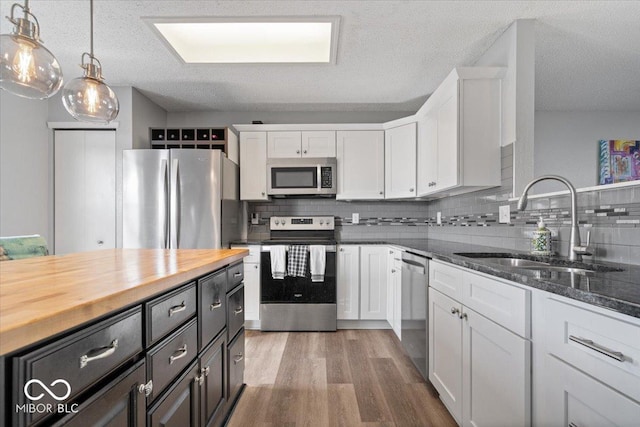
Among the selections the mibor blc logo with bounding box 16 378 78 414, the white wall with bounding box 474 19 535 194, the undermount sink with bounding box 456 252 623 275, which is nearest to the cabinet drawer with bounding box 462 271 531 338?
the undermount sink with bounding box 456 252 623 275

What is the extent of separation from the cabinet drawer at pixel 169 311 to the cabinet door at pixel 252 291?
207 cm

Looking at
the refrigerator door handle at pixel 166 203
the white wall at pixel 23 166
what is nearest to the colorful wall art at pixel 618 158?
the refrigerator door handle at pixel 166 203

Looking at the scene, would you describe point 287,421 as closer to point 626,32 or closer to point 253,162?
point 253,162

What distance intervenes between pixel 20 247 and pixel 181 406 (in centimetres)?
148

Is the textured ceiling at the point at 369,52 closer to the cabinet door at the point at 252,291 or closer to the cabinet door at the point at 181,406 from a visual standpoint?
the cabinet door at the point at 252,291

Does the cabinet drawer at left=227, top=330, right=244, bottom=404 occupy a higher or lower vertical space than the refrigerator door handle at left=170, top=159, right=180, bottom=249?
lower

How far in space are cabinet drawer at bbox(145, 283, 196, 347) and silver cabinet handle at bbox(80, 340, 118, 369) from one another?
158 millimetres

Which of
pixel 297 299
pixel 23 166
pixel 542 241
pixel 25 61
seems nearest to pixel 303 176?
pixel 297 299

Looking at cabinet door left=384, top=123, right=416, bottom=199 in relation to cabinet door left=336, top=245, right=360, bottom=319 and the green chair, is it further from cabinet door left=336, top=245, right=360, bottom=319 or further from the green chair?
the green chair

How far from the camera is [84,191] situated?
330 cm

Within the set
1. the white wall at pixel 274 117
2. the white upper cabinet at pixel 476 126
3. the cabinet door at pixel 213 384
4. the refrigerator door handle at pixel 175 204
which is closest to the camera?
the cabinet door at pixel 213 384

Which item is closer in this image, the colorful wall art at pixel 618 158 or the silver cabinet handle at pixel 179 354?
the silver cabinet handle at pixel 179 354

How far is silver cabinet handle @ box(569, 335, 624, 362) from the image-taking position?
0.75 metres

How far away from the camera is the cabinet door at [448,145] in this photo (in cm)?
235
